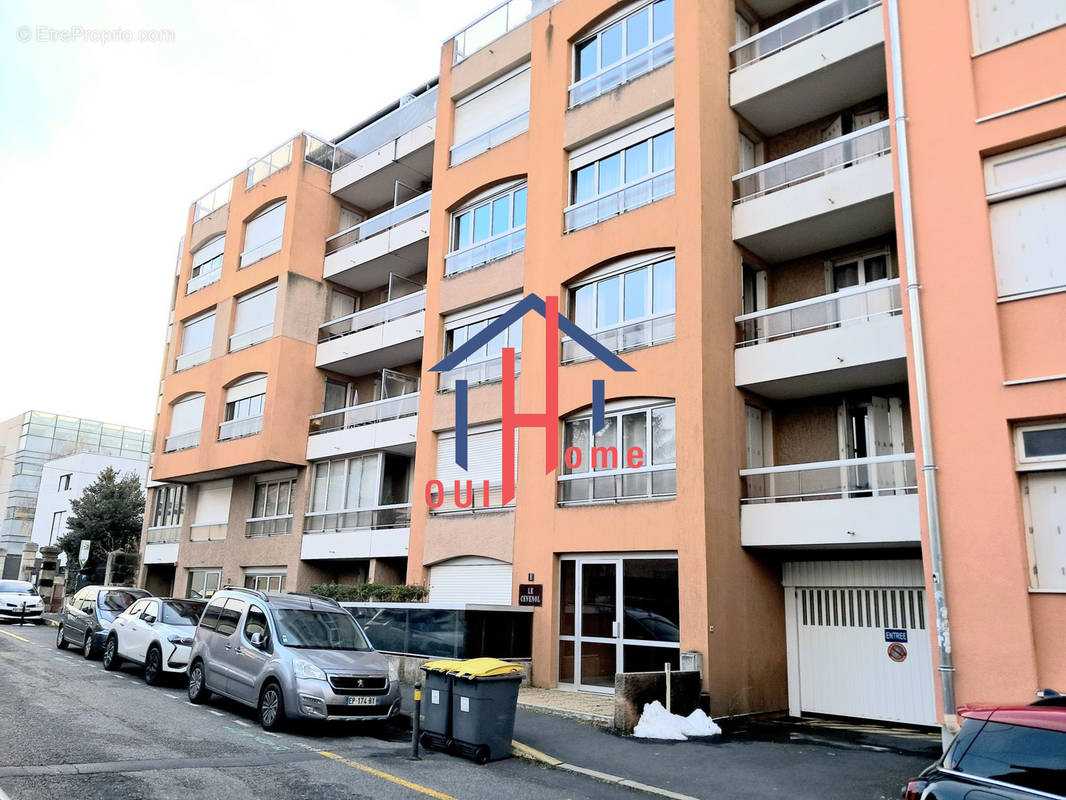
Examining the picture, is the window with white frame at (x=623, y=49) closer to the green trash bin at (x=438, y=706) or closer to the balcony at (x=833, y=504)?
the balcony at (x=833, y=504)

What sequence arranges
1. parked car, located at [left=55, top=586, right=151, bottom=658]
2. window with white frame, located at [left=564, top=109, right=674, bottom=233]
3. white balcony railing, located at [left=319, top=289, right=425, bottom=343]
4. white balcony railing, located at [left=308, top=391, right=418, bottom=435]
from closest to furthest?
window with white frame, located at [left=564, top=109, right=674, bottom=233], parked car, located at [left=55, top=586, right=151, bottom=658], white balcony railing, located at [left=308, top=391, right=418, bottom=435], white balcony railing, located at [left=319, top=289, right=425, bottom=343]

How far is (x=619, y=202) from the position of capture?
1734cm

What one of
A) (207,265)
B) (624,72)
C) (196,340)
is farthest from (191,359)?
(624,72)

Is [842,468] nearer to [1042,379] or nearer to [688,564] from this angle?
[688,564]

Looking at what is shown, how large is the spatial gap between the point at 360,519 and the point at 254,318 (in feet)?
27.6

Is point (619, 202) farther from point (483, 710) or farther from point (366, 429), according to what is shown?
point (483, 710)

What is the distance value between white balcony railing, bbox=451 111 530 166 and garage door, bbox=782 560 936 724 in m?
12.2

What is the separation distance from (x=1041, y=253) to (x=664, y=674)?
768 centimetres

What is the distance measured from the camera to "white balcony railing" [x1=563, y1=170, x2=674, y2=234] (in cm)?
1651

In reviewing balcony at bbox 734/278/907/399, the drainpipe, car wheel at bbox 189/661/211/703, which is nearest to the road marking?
car wheel at bbox 189/661/211/703

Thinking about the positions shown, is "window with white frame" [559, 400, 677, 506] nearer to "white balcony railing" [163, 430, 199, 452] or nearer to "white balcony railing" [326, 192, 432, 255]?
"white balcony railing" [326, 192, 432, 255]

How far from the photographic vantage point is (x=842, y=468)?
47.7ft

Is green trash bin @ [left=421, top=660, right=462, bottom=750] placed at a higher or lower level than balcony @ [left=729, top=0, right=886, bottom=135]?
lower

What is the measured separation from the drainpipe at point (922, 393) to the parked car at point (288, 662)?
7.09 m
